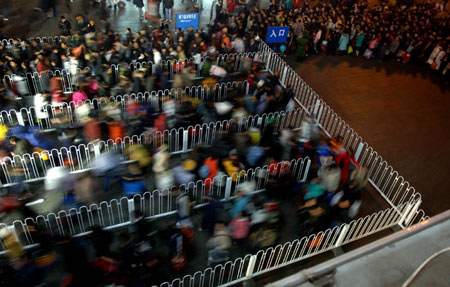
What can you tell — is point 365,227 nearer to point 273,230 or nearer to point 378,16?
point 273,230

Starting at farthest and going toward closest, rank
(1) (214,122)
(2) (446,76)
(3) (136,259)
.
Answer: (2) (446,76) → (1) (214,122) → (3) (136,259)

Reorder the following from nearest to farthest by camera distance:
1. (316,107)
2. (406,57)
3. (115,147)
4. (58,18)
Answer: (115,147)
(316,107)
(406,57)
(58,18)

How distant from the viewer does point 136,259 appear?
23.9 feet

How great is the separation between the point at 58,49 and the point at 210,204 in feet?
27.1

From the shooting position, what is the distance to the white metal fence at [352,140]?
10.6 meters

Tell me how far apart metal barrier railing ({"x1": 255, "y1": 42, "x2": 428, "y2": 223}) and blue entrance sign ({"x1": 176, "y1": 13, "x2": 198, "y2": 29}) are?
9.60 ft

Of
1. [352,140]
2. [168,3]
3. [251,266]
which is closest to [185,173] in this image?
[251,266]

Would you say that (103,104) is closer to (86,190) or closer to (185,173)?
(86,190)

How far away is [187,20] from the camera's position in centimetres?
1579

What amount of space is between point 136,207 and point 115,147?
72.2 inches


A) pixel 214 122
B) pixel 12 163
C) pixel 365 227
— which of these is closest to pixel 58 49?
pixel 12 163

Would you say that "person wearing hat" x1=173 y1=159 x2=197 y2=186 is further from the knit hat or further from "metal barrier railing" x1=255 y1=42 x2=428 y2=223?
"metal barrier railing" x1=255 y1=42 x2=428 y2=223

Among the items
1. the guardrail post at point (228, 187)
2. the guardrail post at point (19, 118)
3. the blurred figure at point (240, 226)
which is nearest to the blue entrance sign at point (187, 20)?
the guardrail post at point (19, 118)

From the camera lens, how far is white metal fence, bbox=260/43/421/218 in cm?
1060
